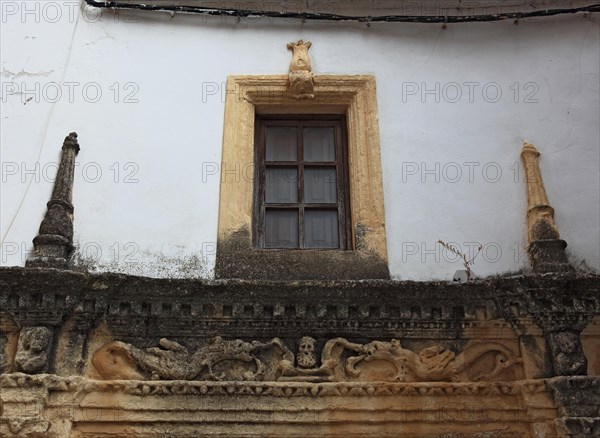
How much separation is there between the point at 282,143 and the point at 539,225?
2098 mm

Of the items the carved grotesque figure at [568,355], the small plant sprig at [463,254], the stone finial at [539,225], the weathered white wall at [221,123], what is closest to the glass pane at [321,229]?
the weathered white wall at [221,123]

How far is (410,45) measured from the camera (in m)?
6.26

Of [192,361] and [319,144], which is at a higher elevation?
[319,144]

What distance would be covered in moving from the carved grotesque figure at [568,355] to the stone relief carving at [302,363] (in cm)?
26

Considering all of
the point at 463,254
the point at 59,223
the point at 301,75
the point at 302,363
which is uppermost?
the point at 301,75

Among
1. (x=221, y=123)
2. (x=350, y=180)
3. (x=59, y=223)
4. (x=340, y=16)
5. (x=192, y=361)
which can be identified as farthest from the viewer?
(x=340, y=16)

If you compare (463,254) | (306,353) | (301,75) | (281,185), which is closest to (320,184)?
(281,185)

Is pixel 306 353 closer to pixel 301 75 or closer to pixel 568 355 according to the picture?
pixel 568 355

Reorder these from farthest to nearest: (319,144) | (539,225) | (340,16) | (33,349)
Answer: (340,16) → (319,144) → (539,225) → (33,349)

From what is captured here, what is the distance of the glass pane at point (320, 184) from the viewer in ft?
18.9

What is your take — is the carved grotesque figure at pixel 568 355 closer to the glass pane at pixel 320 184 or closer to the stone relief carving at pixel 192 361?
the stone relief carving at pixel 192 361

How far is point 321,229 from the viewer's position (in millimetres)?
5668

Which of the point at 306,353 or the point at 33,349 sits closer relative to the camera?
the point at 33,349

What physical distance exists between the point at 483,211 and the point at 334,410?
1910 millimetres
